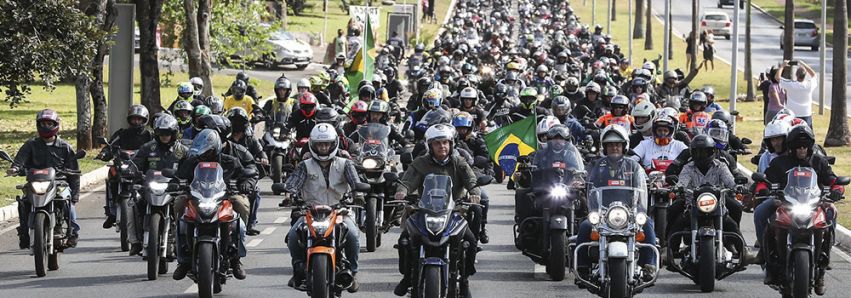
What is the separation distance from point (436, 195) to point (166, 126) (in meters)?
4.36

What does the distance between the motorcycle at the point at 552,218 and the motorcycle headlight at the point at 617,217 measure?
2241 millimetres

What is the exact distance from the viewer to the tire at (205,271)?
45.1ft

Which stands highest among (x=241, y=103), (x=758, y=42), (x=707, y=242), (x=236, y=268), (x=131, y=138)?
(x=758, y=42)

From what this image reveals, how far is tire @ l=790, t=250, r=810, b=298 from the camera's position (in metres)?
13.5

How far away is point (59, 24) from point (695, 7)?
37.2m

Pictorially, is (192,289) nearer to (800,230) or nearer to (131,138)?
(131,138)

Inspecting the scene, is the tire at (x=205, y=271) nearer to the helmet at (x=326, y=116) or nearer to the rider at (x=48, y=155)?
the rider at (x=48, y=155)

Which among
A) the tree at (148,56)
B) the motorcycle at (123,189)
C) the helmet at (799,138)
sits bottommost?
the motorcycle at (123,189)

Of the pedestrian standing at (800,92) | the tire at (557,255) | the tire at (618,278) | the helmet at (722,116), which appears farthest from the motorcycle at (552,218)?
the pedestrian standing at (800,92)

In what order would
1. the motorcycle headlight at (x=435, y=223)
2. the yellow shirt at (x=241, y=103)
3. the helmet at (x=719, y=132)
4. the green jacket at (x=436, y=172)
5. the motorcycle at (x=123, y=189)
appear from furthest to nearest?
the yellow shirt at (x=241, y=103) < the helmet at (x=719, y=132) < the motorcycle at (x=123, y=189) < the green jacket at (x=436, y=172) < the motorcycle headlight at (x=435, y=223)

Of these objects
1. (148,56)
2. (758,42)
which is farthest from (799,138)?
(758,42)

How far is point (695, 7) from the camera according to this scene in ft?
199

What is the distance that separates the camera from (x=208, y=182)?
14.2 meters

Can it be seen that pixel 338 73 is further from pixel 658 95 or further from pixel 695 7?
pixel 695 7
